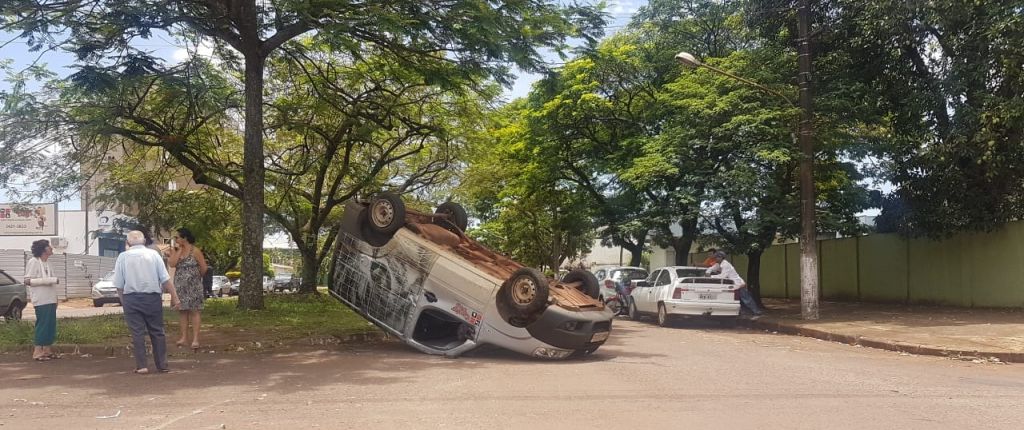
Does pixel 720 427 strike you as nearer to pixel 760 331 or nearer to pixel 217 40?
pixel 760 331

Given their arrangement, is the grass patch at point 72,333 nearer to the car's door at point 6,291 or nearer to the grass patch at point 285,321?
the grass patch at point 285,321

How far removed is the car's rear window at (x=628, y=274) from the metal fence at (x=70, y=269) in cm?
2073

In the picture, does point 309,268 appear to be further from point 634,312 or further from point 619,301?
point 634,312

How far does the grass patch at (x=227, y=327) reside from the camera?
10.5 meters

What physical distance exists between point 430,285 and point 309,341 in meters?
2.72

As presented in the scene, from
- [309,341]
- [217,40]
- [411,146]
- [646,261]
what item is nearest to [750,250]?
[411,146]

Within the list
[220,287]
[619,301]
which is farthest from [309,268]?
[220,287]

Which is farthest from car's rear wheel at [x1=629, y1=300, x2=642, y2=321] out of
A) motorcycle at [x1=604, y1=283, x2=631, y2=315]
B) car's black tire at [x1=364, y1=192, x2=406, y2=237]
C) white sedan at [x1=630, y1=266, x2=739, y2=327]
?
car's black tire at [x1=364, y1=192, x2=406, y2=237]

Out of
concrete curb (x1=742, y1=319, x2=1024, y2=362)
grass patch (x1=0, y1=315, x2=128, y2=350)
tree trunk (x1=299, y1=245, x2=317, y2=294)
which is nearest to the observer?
grass patch (x1=0, y1=315, x2=128, y2=350)

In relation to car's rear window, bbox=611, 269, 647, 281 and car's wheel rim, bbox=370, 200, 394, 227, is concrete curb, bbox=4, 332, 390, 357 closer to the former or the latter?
car's wheel rim, bbox=370, 200, 394, 227

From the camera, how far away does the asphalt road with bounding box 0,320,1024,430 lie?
6277 mm

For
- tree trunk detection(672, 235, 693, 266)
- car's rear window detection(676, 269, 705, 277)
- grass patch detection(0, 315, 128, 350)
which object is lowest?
grass patch detection(0, 315, 128, 350)

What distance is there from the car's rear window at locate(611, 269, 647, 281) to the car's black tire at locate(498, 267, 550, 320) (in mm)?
13595

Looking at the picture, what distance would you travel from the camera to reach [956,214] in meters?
17.2
